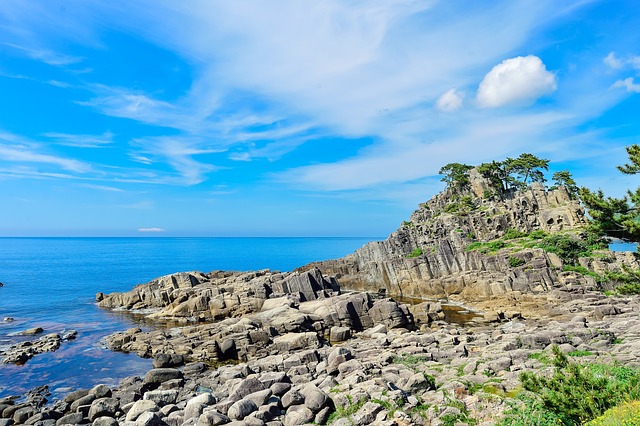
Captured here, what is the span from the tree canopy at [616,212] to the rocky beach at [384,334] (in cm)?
385

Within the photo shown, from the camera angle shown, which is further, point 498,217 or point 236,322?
point 498,217

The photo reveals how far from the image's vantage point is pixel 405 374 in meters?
23.0

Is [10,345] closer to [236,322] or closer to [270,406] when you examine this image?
[236,322]

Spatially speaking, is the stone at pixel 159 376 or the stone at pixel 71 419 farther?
the stone at pixel 159 376

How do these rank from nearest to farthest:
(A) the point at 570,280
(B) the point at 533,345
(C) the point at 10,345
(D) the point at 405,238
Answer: (B) the point at 533,345 → (C) the point at 10,345 → (A) the point at 570,280 → (D) the point at 405,238

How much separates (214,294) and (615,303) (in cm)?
4890

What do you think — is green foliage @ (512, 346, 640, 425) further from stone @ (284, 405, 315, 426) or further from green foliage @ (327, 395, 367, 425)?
stone @ (284, 405, 315, 426)

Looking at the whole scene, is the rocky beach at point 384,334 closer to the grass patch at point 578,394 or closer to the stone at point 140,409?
the stone at point 140,409

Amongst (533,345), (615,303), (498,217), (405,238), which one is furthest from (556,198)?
(533,345)

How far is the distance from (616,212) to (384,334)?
21.1m

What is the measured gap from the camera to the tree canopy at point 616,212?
2345 cm

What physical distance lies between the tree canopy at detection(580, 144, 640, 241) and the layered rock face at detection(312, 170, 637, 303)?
30.8m

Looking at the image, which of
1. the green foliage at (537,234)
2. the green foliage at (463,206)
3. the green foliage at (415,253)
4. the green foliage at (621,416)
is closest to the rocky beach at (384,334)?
the green foliage at (537,234)

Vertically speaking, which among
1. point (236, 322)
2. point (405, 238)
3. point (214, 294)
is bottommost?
point (236, 322)
